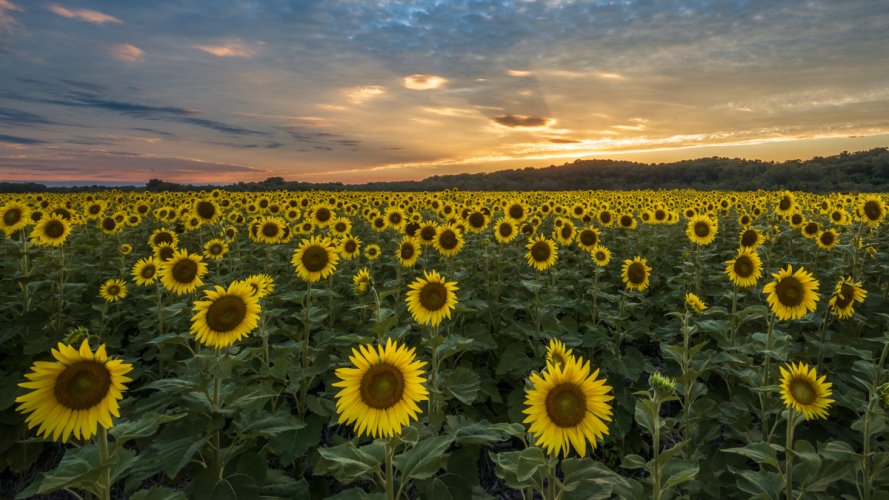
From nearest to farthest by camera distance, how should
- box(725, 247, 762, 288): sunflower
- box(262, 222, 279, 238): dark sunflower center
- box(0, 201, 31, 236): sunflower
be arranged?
box(725, 247, 762, 288): sunflower, box(0, 201, 31, 236): sunflower, box(262, 222, 279, 238): dark sunflower center

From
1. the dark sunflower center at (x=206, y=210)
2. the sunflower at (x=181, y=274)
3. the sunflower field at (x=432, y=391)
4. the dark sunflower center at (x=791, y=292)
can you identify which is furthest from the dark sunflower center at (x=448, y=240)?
the dark sunflower center at (x=206, y=210)

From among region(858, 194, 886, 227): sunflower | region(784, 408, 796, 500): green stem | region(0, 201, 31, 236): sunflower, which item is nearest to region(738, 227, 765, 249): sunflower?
region(858, 194, 886, 227): sunflower

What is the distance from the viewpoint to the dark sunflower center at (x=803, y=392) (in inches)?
136

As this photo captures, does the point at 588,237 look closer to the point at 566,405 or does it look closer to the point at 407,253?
the point at 407,253

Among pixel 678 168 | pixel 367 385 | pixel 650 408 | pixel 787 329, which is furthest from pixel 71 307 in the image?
pixel 678 168

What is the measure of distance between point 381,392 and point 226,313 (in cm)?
191

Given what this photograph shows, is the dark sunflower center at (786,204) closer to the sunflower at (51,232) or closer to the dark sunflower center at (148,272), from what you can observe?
the dark sunflower center at (148,272)

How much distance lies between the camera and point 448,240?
804 centimetres

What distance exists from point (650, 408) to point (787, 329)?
19.9ft

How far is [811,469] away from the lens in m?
3.43

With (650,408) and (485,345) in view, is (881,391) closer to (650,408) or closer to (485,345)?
(650,408)

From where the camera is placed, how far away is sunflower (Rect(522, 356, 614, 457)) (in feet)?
8.65

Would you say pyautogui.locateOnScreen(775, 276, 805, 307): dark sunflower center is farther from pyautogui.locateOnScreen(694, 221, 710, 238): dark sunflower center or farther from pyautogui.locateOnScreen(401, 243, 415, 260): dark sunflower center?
pyautogui.locateOnScreen(401, 243, 415, 260): dark sunflower center

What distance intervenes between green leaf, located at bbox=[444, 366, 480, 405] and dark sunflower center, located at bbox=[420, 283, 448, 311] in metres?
0.78
